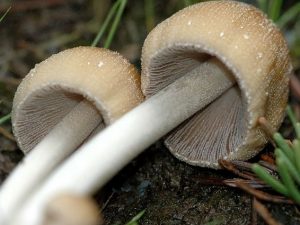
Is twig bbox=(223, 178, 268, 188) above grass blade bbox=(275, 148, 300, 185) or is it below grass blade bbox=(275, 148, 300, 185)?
below

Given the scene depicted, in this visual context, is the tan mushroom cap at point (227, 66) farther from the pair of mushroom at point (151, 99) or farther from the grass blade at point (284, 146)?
the grass blade at point (284, 146)

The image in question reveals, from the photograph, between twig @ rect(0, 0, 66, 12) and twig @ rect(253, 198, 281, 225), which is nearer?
twig @ rect(253, 198, 281, 225)

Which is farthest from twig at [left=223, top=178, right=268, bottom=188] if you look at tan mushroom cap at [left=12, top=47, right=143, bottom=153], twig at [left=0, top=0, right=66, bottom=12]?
twig at [left=0, top=0, right=66, bottom=12]

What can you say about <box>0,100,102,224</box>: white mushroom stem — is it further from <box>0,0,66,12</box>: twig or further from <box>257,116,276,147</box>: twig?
<box>0,0,66,12</box>: twig

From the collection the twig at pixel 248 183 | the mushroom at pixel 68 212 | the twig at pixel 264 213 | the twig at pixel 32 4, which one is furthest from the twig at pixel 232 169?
the twig at pixel 32 4

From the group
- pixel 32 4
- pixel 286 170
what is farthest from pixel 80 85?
pixel 32 4

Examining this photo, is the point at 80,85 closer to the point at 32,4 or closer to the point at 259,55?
the point at 259,55
